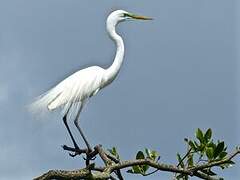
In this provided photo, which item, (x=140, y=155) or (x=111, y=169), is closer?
(x=111, y=169)

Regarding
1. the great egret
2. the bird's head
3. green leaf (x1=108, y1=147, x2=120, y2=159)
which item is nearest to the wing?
the great egret

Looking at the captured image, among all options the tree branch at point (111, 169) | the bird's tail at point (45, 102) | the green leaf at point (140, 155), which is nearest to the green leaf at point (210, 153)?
the tree branch at point (111, 169)

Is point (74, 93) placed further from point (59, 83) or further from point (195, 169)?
point (195, 169)

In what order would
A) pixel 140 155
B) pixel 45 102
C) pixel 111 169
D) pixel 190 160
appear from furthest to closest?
pixel 45 102
pixel 140 155
pixel 190 160
pixel 111 169

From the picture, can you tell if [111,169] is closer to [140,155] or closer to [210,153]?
[140,155]

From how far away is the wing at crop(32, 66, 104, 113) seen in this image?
603cm

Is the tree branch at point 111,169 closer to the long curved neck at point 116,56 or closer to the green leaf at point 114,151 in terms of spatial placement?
the green leaf at point 114,151

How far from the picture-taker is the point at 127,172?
434 centimetres

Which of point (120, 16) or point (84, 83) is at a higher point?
point (120, 16)

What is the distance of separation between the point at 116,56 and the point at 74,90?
1.96 feet

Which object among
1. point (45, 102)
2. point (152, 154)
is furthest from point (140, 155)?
point (45, 102)

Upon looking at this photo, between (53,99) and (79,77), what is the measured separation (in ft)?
2.04

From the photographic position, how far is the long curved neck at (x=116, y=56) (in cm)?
644

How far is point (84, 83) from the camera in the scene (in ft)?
21.3
